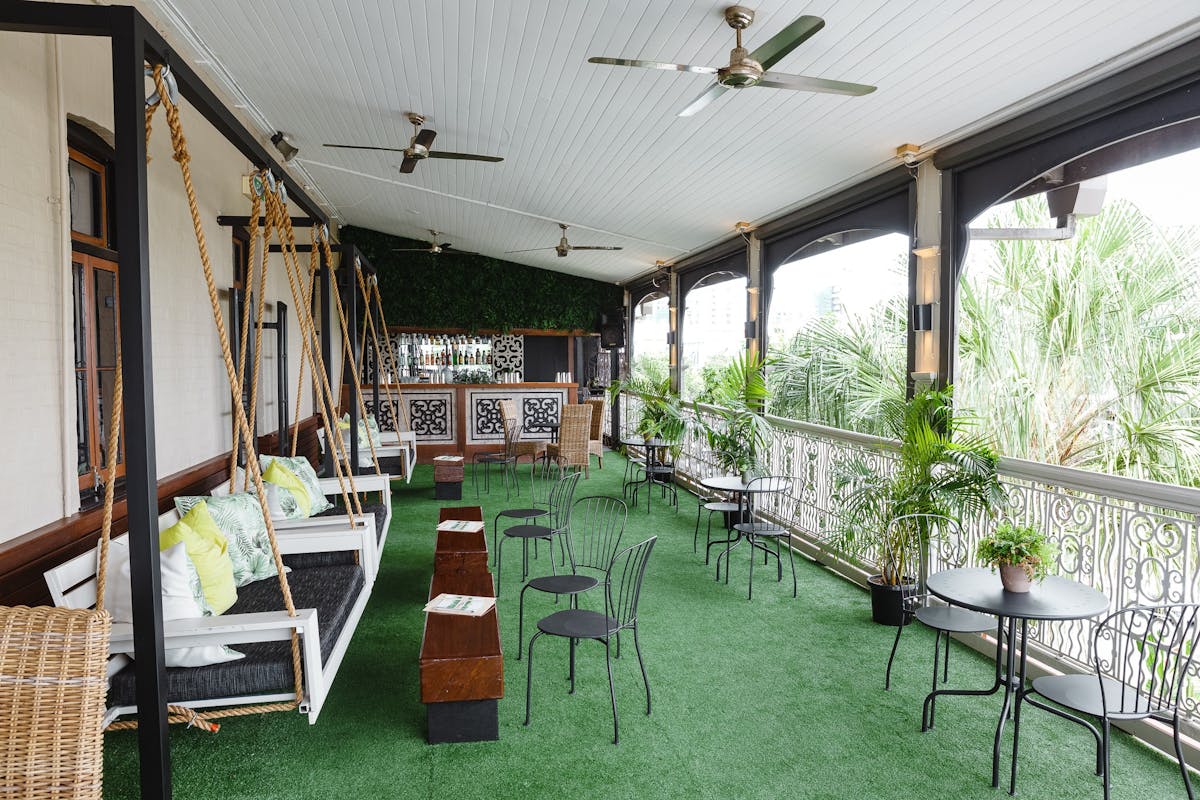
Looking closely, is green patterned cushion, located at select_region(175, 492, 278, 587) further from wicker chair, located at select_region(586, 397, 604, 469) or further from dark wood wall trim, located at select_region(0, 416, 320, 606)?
wicker chair, located at select_region(586, 397, 604, 469)

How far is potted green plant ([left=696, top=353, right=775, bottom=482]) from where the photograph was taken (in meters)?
6.55

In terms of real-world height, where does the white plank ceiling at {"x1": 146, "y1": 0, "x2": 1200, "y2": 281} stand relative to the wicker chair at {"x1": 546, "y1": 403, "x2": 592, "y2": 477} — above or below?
above

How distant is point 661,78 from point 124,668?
3.91m

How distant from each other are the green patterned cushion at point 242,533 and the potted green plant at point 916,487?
3553 millimetres

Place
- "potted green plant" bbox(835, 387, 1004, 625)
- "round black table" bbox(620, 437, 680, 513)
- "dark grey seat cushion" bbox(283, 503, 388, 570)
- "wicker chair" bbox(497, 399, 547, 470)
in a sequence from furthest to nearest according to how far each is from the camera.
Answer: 1. "wicker chair" bbox(497, 399, 547, 470)
2. "round black table" bbox(620, 437, 680, 513)
3. "dark grey seat cushion" bbox(283, 503, 388, 570)
4. "potted green plant" bbox(835, 387, 1004, 625)

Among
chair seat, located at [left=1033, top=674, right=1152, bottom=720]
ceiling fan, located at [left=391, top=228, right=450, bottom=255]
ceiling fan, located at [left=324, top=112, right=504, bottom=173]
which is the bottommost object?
chair seat, located at [left=1033, top=674, right=1152, bottom=720]

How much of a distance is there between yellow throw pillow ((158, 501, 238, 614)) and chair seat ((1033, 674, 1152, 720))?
3392mm

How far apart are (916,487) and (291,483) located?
409cm

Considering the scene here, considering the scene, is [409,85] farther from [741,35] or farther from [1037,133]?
[1037,133]

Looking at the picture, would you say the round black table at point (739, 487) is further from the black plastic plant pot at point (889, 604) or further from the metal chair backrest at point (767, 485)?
the black plastic plant pot at point (889, 604)

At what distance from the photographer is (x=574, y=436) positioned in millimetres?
9242

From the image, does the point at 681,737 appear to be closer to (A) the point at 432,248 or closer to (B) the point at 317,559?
(B) the point at 317,559

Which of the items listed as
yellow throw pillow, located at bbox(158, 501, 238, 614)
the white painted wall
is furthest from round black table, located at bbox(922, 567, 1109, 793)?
the white painted wall

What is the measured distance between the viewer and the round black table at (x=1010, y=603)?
2799 millimetres
